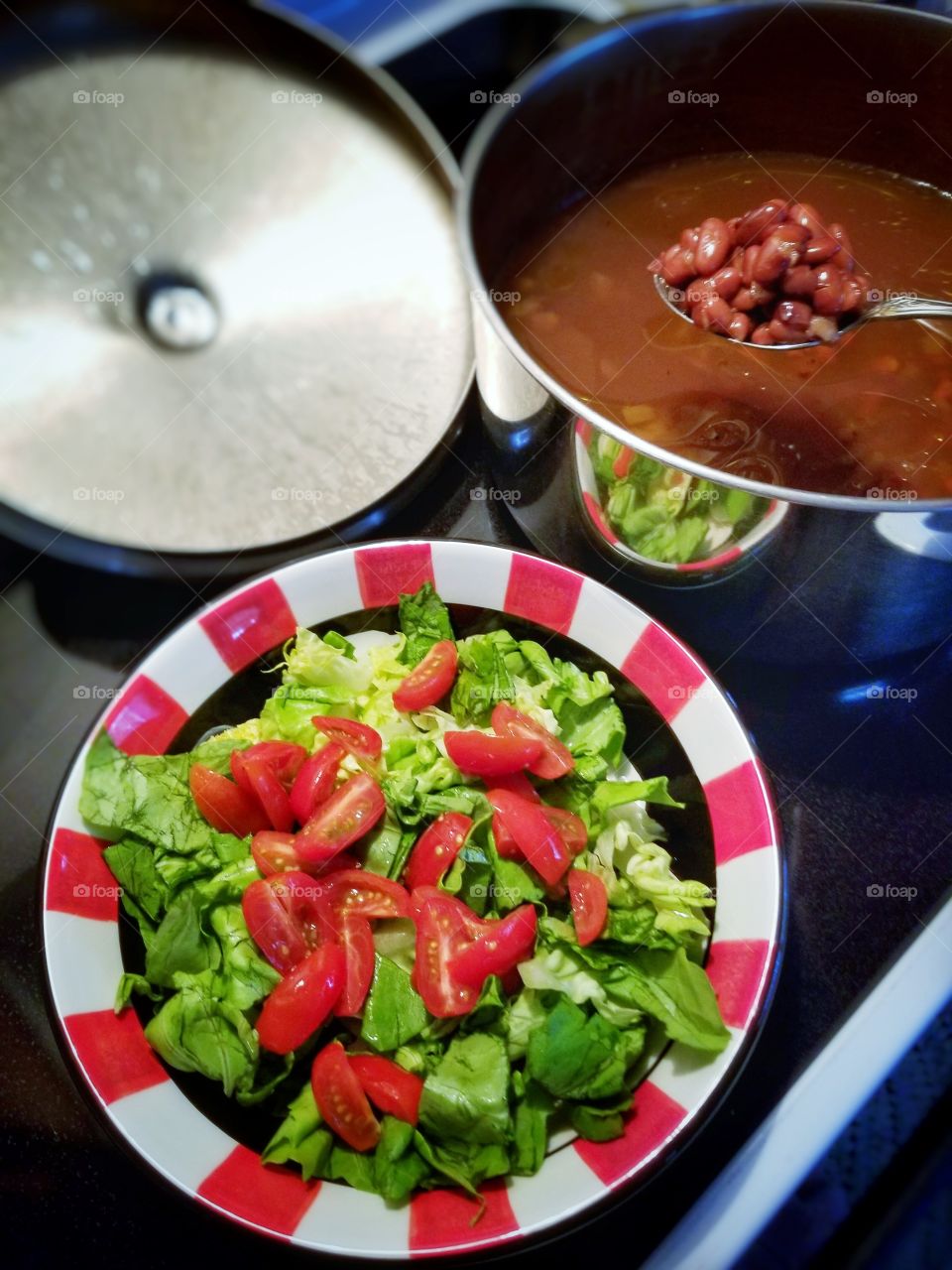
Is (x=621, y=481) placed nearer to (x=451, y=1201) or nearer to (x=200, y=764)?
(x=200, y=764)

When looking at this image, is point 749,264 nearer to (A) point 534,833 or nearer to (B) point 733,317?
(B) point 733,317

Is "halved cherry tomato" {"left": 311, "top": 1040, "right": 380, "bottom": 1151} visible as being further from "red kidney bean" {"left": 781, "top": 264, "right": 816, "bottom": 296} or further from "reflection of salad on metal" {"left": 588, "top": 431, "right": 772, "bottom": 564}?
"red kidney bean" {"left": 781, "top": 264, "right": 816, "bottom": 296}

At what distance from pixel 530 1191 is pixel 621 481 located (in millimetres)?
689

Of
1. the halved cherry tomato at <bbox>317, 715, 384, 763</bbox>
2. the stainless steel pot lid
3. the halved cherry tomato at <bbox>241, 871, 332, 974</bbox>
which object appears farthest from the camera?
the stainless steel pot lid

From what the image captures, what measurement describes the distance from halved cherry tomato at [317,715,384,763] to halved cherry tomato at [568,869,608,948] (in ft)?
0.86

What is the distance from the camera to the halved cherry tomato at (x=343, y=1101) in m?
0.90


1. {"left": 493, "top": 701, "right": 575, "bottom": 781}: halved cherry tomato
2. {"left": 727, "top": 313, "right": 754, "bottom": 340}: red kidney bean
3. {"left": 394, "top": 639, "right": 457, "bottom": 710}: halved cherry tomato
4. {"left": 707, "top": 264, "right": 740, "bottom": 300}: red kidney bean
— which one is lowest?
{"left": 493, "top": 701, "right": 575, "bottom": 781}: halved cherry tomato

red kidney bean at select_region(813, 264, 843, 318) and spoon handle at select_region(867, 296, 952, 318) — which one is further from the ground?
red kidney bean at select_region(813, 264, 843, 318)

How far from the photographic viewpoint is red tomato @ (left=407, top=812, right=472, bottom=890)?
3.27ft

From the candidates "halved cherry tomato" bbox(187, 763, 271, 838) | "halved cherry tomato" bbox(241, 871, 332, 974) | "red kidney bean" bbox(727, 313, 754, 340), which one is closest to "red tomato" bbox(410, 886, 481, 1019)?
"halved cherry tomato" bbox(241, 871, 332, 974)

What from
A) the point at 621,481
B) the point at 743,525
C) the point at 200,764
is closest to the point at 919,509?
the point at 743,525

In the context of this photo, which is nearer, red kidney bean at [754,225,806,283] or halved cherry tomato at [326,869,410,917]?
halved cherry tomato at [326,869,410,917]

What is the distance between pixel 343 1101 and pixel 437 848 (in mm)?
252

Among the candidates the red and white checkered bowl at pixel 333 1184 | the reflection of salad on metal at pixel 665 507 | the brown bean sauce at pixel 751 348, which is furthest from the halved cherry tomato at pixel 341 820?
the brown bean sauce at pixel 751 348
